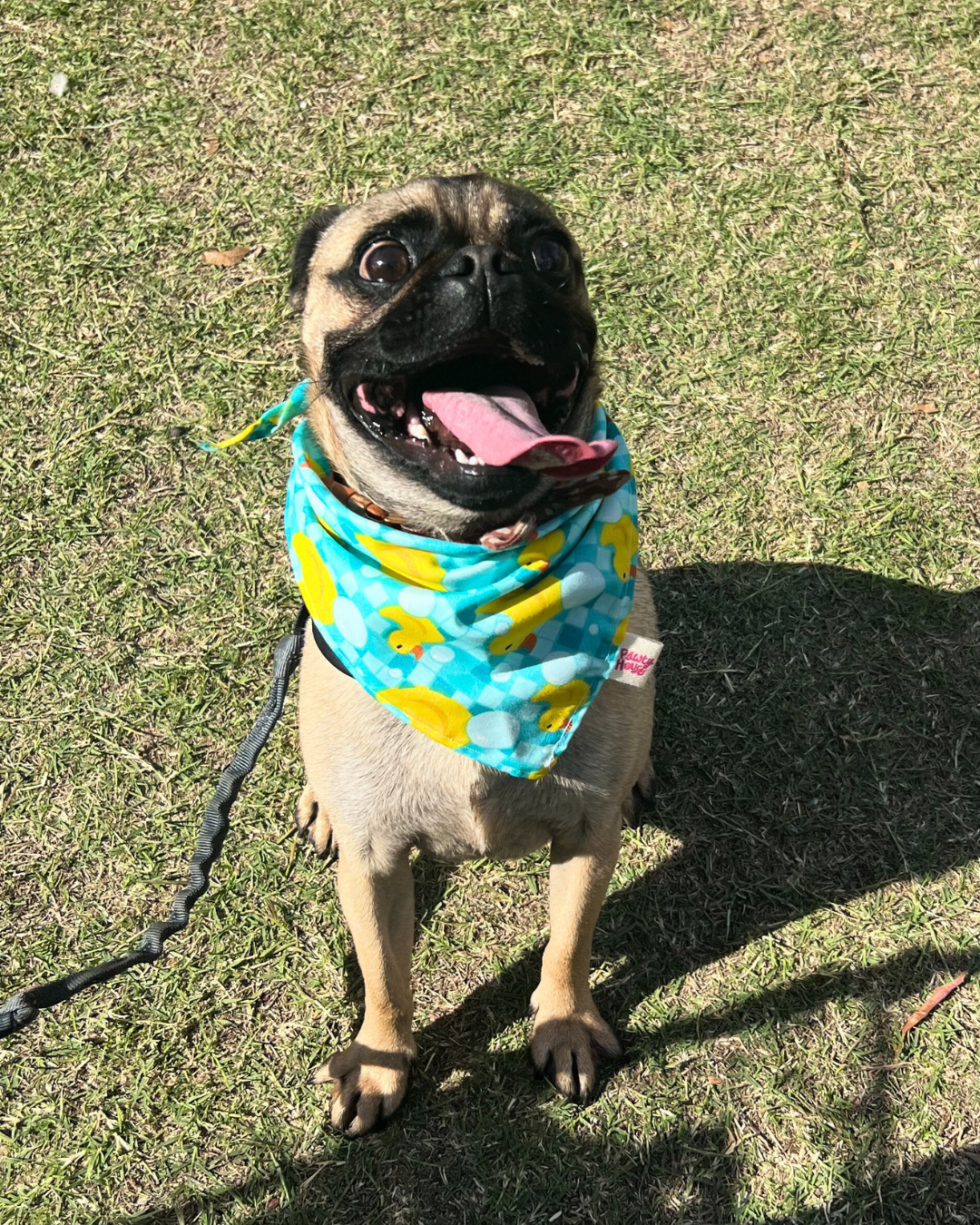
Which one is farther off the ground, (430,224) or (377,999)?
(430,224)

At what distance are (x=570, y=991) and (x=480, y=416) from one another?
2017 mm

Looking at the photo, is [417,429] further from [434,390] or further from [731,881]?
[731,881]

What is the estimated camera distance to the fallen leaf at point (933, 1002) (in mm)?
3756

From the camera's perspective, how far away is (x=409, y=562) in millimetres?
2838

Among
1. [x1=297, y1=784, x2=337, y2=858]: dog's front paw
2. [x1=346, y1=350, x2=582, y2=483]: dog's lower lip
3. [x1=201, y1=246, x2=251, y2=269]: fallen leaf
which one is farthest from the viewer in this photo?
[x1=201, y1=246, x2=251, y2=269]: fallen leaf

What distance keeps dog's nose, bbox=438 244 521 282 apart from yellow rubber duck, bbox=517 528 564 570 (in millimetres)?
691

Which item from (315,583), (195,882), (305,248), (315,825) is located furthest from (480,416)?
(315,825)

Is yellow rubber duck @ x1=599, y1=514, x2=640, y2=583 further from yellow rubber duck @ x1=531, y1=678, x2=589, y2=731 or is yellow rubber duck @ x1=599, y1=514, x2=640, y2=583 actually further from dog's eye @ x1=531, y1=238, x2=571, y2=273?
dog's eye @ x1=531, y1=238, x2=571, y2=273

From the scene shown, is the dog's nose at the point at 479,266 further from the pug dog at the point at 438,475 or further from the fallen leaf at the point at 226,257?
the fallen leaf at the point at 226,257

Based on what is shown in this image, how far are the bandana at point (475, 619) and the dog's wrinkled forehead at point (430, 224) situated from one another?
0.36 metres

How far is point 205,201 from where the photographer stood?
5590 mm

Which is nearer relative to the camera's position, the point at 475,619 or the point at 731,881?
the point at 475,619

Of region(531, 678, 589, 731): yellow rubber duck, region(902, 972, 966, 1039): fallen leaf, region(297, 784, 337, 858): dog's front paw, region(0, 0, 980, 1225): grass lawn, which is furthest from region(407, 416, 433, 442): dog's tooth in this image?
region(902, 972, 966, 1039): fallen leaf

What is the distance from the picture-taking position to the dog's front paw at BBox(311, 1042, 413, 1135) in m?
3.54
